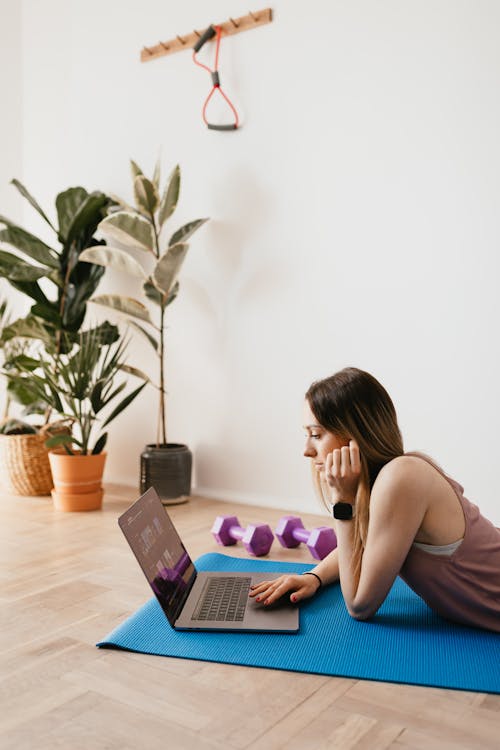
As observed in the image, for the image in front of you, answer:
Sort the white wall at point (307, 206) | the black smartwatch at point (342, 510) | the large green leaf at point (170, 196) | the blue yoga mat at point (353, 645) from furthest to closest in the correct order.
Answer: the large green leaf at point (170, 196)
the white wall at point (307, 206)
the black smartwatch at point (342, 510)
the blue yoga mat at point (353, 645)

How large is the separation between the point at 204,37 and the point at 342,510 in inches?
100

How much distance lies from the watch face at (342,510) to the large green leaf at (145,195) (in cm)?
206

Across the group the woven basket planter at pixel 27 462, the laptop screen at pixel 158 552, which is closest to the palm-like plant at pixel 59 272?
the woven basket planter at pixel 27 462

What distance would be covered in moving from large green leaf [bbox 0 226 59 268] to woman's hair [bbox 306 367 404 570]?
220 cm

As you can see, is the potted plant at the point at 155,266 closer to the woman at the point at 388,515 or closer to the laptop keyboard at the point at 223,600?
the laptop keyboard at the point at 223,600

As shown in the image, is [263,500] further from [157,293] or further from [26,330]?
[26,330]

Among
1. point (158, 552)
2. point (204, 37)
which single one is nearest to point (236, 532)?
point (158, 552)

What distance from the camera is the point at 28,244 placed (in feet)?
11.4

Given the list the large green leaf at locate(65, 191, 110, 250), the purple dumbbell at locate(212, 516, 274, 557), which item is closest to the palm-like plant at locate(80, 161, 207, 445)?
the large green leaf at locate(65, 191, 110, 250)

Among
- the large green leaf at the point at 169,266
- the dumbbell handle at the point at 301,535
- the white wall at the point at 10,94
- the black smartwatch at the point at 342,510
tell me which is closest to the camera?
the black smartwatch at the point at 342,510

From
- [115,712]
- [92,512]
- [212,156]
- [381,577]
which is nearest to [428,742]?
[381,577]

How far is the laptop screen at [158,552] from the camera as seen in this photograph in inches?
65.7

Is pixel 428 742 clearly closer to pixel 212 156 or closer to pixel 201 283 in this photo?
pixel 201 283

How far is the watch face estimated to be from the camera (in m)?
1.64
